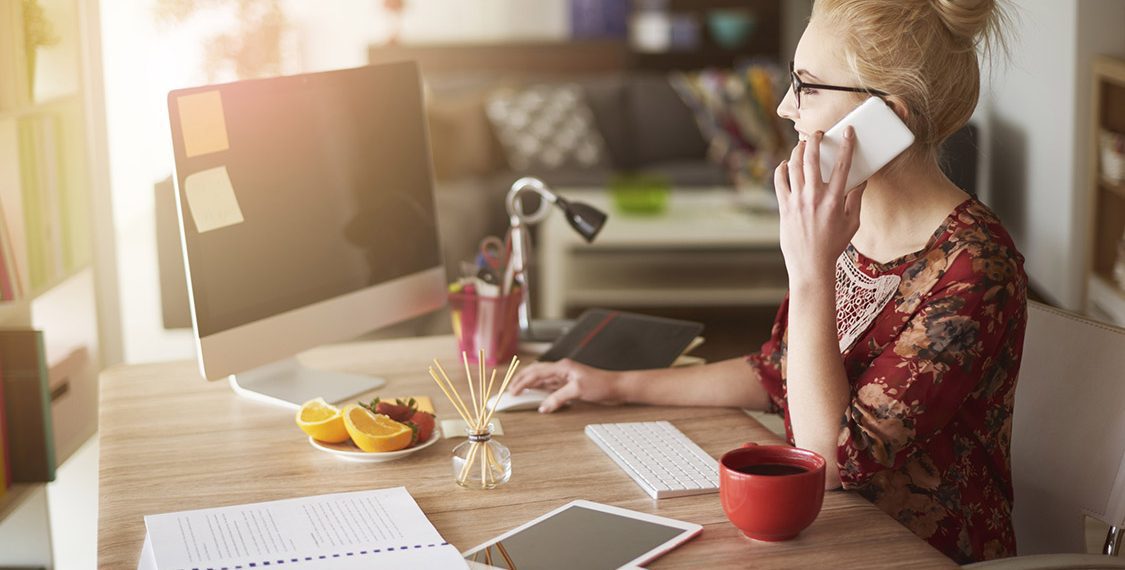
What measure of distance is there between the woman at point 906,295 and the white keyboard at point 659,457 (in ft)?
0.39

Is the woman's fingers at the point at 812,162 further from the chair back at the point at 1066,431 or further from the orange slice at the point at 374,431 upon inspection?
the orange slice at the point at 374,431

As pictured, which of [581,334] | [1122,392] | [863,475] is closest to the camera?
[863,475]

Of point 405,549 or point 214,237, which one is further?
point 214,237

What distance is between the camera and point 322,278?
1686 millimetres

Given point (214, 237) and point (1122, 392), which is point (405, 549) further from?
point (1122, 392)

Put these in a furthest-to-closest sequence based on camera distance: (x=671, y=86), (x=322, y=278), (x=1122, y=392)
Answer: (x=671, y=86) < (x=322, y=278) < (x=1122, y=392)

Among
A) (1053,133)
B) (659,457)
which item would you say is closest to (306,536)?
(659,457)

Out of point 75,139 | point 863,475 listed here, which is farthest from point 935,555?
point 75,139

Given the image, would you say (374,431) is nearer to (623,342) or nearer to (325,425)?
(325,425)

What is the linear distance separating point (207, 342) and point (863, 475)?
0.83m

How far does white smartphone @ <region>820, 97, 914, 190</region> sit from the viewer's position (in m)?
1.33

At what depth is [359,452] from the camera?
4.53 feet

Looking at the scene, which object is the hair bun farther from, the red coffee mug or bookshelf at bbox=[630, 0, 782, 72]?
bookshelf at bbox=[630, 0, 782, 72]

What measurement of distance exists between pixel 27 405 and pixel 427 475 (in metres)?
1.41
